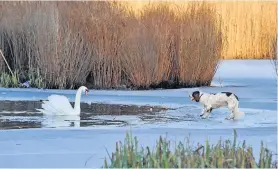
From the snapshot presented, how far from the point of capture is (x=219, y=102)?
1132cm

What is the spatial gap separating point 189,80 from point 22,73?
12.2ft

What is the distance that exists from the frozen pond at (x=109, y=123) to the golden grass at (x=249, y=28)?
7246 millimetres

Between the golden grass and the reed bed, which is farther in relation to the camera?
the golden grass

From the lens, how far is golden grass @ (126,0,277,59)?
23812 millimetres

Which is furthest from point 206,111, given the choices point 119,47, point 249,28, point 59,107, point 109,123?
point 249,28

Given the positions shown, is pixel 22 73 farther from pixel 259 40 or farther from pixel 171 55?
pixel 259 40

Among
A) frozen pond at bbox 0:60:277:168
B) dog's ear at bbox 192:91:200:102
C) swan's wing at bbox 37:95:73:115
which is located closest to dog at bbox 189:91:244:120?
dog's ear at bbox 192:91:200:102

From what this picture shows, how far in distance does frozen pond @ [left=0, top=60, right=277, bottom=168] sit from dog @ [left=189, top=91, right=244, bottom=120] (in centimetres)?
19

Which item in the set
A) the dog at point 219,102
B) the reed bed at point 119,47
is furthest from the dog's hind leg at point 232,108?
the reed bed at point 119,47

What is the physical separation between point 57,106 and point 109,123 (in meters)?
1.33

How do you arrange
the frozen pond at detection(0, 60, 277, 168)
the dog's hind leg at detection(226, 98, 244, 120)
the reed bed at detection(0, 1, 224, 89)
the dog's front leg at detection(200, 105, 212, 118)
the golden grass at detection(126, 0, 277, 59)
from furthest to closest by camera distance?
the golden grass at detection(126, 0, 277, 59)
the reed bed at detection(0, 1, 224, 89)
the dog's front leg at detection(200, 105, 212, 118)
the dog's hind leg at detection(226, 98, 244, 120)
the frozen pond at detection(0, 60, 277, 168)

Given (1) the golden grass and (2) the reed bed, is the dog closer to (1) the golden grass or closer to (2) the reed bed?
(2) the reed bed

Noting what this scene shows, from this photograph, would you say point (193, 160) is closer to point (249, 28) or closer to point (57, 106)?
point (57, 106)

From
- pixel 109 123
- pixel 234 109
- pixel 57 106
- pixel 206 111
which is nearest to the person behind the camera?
pixel 109 123
